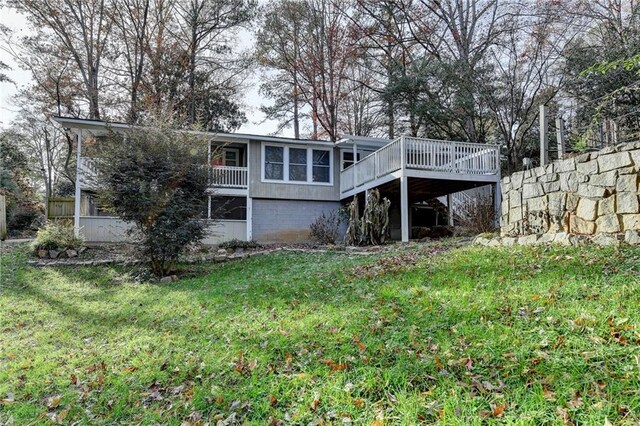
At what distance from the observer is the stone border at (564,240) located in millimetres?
5410

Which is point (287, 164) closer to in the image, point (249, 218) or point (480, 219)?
point (249, 218)

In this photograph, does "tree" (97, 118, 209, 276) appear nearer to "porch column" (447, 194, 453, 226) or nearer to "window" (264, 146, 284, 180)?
"window" (264, 146, 284, 180)

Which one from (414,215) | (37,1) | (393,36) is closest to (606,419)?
(414,215)

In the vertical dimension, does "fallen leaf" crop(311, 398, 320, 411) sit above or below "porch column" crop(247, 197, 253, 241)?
below

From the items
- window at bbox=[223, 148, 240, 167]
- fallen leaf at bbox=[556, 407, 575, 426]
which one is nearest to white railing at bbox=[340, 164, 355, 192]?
window at bbox=[223, 148, 240, 167]

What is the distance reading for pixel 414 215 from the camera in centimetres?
1705

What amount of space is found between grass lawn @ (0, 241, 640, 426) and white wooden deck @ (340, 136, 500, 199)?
599cm

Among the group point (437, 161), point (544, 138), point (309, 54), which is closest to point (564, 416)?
point (544, 138)

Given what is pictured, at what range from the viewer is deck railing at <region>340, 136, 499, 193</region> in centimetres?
1183

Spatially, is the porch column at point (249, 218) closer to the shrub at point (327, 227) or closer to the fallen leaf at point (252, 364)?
the shrub at point (327, 227)

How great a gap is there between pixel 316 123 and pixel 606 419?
70.7 feet

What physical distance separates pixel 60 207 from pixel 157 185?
29.0ft

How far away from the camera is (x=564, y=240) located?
6.16m

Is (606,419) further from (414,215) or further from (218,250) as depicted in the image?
(414,215)
